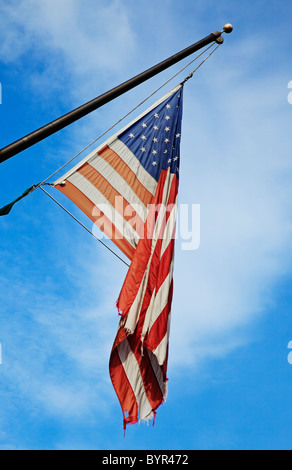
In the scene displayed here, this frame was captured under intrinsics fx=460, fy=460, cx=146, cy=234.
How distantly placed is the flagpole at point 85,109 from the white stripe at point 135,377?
4647 millimetres

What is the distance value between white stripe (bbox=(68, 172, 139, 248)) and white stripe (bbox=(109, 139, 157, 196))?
1.05 metres

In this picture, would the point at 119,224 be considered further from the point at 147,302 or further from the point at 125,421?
the point at 125,421

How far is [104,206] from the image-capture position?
1058 cm

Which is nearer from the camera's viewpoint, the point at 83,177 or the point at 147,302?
the point at 147,302

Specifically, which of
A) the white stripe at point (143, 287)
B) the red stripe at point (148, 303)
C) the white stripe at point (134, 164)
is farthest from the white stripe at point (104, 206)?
the white stripe at point (134, 164)

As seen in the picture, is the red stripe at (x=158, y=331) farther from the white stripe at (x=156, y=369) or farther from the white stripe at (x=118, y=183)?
the white stripe at (x=118, y=183)

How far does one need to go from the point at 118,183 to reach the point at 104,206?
0.71 metres

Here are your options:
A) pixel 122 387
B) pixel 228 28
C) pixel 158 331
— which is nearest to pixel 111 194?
A: pixel 158 331

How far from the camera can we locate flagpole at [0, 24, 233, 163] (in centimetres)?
681

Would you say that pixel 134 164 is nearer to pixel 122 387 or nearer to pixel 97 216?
pixel 97 216

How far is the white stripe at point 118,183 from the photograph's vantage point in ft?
35.4
